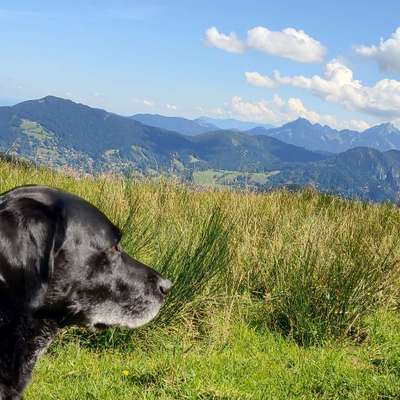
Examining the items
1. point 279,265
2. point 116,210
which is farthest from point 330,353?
point 116,210

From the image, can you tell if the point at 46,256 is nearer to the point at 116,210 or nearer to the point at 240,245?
the point at 116,210

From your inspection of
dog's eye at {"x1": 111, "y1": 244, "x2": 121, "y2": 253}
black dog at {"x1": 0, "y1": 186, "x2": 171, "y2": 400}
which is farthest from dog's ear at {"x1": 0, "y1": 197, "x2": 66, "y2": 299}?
dog's eye at {"x1": 111, "y1": 244, "x2": 121, "y2": 253}

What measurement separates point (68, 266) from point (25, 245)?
52cm

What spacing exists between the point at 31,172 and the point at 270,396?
679cm

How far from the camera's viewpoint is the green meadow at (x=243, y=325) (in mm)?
4797

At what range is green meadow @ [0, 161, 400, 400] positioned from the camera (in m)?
4.80

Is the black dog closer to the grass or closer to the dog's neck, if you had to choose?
the dog's neck

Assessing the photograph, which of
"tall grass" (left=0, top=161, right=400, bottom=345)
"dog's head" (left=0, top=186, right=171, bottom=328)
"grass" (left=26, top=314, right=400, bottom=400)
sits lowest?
"grass" (left=26, top=314, right=400, bottom=400)

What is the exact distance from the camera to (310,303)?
20.9 feet

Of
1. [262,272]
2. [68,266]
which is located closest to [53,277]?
[68,266]

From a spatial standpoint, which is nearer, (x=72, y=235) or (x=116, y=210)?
(x=72, y=235)

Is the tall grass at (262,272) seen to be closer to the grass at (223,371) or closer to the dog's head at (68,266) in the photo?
the grass at (223,371)

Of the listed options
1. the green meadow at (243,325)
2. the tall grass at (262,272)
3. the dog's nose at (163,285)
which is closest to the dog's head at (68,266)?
the dog's nose at (163,285)

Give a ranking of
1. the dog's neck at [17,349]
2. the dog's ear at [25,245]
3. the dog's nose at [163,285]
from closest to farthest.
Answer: the dog's ear at [25,245]
the dog's neck at [17,349]
the dog's nose at [163,285]
